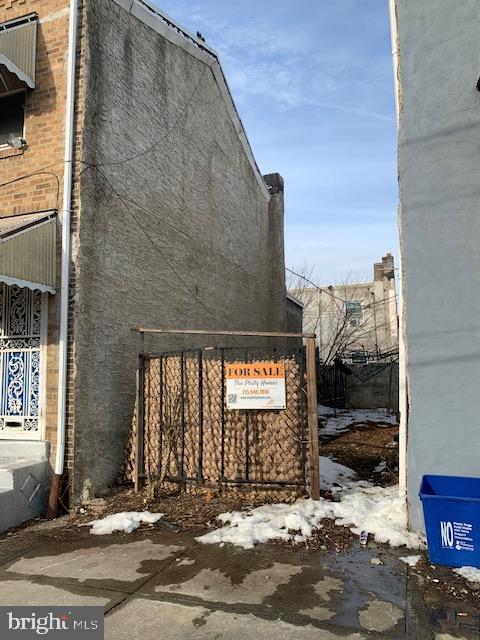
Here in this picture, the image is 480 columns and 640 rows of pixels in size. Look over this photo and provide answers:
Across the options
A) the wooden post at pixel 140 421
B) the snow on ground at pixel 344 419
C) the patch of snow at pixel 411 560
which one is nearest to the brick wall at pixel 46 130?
the wooden post at pixel 140 421

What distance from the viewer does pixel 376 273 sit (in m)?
33.9

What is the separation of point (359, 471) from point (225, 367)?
10.8 ft

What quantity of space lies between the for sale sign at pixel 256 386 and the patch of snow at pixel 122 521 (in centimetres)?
169

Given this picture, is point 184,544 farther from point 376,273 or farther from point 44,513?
point 376,273

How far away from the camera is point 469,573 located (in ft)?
14.0

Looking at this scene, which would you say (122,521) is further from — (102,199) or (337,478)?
(102,199)

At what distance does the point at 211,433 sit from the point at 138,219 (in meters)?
3.77

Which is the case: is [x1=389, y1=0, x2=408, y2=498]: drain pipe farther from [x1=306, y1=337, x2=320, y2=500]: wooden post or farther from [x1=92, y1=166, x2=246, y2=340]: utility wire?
[x1=92, y1=166, x2=246, y2=340]: utility wire

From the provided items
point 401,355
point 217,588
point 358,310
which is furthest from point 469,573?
point 358,310

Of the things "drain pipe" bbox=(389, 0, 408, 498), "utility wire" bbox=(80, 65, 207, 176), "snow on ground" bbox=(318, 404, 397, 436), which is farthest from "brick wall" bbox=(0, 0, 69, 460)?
"snow on ground" bbox=(318, 404, 397, 436)

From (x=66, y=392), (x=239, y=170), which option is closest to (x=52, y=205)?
(x=66, y=392)

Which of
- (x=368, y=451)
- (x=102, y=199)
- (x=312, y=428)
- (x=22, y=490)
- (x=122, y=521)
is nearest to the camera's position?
(x=122, y=521)

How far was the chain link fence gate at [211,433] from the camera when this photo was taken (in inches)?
256

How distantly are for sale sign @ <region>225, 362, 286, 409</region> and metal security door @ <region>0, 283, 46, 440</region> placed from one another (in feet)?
8.62
